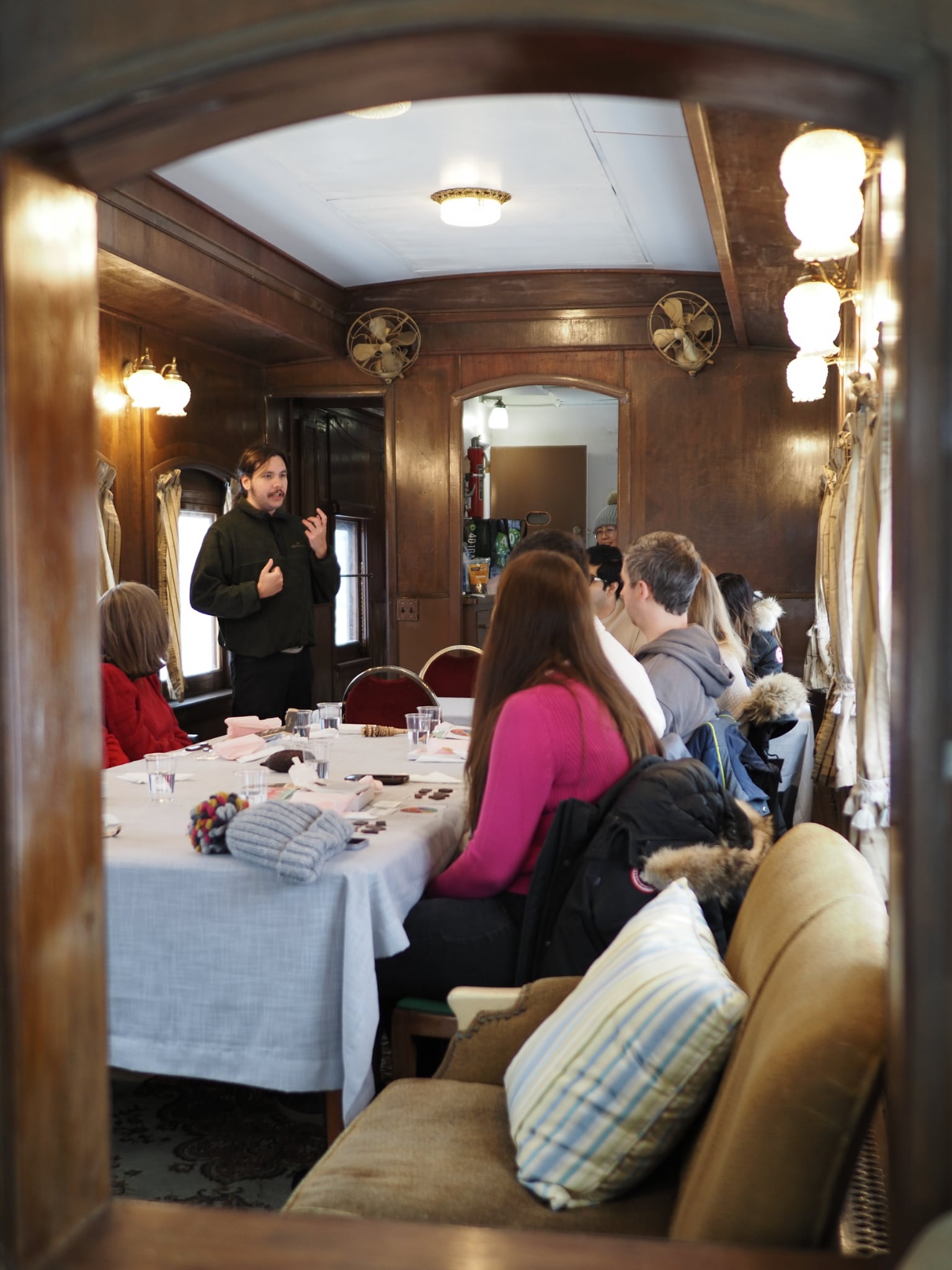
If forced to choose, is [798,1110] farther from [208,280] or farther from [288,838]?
[208,280]

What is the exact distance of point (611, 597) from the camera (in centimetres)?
497

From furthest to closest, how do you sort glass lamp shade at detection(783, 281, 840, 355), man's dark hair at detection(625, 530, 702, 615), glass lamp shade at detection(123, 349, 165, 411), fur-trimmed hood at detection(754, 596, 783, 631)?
glass lamp shade at detection(123, 349, 165, 411)
fur-trimmed hood at detection(754, 596, 783, 631)
glass lamp shade at detection(783, 281, 840, 355)
man's dark hair at detection(625, 530, 702, 615)

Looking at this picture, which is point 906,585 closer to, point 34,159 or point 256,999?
point 34,159

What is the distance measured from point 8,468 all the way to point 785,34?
0.77 m

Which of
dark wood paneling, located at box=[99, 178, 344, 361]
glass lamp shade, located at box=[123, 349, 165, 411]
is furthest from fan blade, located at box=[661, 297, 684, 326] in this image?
glass lamp shade, located at box=[123, 349, 165, 411]

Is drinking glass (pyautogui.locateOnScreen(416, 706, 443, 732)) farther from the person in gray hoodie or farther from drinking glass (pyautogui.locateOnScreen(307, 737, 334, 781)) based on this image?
the person in gray hoodie

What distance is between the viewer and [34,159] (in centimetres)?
107

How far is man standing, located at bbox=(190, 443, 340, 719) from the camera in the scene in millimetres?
5098

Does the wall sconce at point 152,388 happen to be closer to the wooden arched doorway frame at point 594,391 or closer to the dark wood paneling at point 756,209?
the wooden arched doorway frame at point 594,391

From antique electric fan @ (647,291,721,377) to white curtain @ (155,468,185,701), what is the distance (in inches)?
113

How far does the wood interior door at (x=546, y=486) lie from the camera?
9875mm

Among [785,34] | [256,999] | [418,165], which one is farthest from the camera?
[418,165]

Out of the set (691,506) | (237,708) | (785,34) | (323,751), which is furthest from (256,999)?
(691,506)

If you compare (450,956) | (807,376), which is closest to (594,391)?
(807,376)
